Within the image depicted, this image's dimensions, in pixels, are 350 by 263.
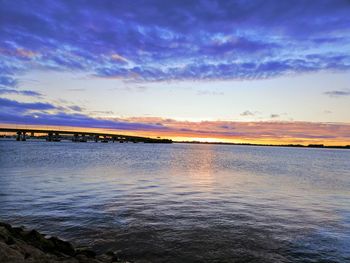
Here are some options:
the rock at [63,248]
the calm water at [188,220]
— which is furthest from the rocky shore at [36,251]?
the calm water at [188,220]

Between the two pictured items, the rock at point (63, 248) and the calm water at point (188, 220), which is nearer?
the rock at point (63, 248)

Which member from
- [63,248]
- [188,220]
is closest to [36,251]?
[63,248]

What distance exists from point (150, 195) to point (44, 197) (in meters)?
7.94

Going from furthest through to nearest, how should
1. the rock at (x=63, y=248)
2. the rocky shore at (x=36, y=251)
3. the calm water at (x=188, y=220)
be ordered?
the calm water at (x=188, y=220)
the rock at (x=63, y=248)
the rocky shore at (x=36, y=251)

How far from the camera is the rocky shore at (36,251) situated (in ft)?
29.1

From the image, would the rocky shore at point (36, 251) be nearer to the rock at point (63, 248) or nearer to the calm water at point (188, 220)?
the rock at point (63, 248)

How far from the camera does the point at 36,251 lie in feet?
32.8

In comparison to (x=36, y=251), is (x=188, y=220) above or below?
below

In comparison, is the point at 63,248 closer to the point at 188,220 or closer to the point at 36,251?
the point at 36,251

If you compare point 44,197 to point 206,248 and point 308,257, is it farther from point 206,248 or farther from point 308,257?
point 308,257

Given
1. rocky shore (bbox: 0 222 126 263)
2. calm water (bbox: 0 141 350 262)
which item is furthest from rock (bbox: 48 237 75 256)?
calm water (bbox: 0 141 350 262)

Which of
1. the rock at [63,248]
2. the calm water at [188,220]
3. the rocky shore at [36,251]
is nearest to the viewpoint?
the rocky shore at [36,251]

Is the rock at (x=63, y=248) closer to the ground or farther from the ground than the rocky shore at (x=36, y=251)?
closer to the ground

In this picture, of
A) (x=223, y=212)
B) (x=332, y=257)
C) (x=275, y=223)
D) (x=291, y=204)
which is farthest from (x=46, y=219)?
(x=291, y=204)
